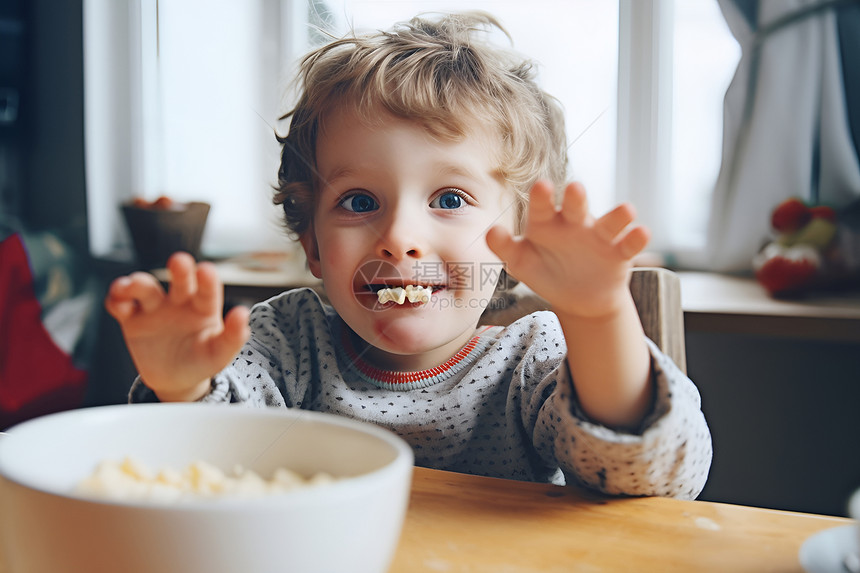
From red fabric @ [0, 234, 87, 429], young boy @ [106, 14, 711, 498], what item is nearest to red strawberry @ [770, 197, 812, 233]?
young boy @ [106, 14, 711, 498]

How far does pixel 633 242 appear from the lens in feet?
0.70

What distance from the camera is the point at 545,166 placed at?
16.9 inches

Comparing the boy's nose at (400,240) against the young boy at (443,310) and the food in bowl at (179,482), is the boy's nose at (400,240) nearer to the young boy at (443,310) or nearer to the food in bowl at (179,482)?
the young boy at (443,310)

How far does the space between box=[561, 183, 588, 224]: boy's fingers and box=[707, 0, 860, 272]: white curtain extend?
2.20 feet

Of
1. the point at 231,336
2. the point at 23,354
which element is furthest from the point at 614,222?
the point at 23,354

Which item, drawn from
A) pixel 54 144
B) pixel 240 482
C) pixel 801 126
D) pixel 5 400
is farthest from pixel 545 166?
pixel 54 144

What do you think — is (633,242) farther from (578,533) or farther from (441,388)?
(441,388)

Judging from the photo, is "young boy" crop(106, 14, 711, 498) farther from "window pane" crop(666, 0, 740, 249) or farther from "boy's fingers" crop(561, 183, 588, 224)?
"window pane" crop(666, 0, 740, 249)

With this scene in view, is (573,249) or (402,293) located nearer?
(573,249)

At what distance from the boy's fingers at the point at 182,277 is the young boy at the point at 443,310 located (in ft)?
0.10

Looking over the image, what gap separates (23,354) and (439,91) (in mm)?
917

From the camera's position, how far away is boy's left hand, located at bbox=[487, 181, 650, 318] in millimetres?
212

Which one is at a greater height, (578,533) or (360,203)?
(360,203)

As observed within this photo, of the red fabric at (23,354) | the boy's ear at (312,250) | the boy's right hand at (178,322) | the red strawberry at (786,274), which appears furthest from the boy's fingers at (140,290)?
the red fabric at (23,354)
